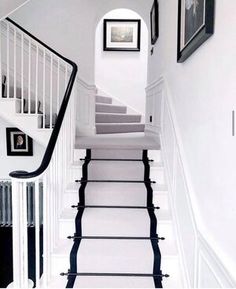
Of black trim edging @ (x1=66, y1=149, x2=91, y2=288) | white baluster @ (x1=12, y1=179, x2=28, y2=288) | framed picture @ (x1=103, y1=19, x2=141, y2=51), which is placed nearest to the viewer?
white baluster @ (x1=12, y1=179, x2=28, y2=288)

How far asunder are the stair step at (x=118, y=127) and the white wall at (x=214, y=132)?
282 cm

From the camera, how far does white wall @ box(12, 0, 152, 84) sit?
4.62 m

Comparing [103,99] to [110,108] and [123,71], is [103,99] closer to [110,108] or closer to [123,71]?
[110,108]

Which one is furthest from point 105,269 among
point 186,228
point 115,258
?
point 186,228

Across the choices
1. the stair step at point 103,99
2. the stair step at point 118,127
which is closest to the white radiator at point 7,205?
the stair step at point 118,127

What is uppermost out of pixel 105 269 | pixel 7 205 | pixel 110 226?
pixel 110 226

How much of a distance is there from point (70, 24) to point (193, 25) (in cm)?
313

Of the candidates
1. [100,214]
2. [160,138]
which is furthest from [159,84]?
[100,214]

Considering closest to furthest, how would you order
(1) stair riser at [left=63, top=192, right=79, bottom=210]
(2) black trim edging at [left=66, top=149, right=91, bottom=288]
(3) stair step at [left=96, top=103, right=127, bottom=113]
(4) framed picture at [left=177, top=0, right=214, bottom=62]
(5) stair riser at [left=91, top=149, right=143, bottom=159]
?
(4) framed picture at [left=177, top=0, right=214, bottom=62] < (2) black trim edging at [left=66, top=149, right=91, bottom=288] < (1) stair riser at [left=63, top=192, right=79, bottom=210] < (5) stair riser at [left=91, top=149, right=143, bottom=159] < (3) stair step at [left=96, top=103, right=127, bottom=113]

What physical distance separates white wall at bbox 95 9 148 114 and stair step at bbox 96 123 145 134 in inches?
23.3

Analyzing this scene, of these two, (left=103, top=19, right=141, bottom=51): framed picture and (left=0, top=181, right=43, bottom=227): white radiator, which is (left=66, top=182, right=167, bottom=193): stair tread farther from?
(left=103, top=19, right=141, bottom=51): framed picture

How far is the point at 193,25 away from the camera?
1.95 metres

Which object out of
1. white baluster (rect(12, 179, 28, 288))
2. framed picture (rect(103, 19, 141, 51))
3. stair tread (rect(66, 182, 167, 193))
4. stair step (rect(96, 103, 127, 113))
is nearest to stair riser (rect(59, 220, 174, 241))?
stair tread (rect(66, 182, 167, 193))

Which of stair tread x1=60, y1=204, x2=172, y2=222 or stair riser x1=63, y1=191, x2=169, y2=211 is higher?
stair riser x1=63, y1=191, x2=169, y2=211
